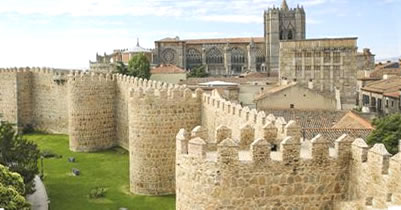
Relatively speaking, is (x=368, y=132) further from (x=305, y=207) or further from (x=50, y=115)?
(x=50, y=115)

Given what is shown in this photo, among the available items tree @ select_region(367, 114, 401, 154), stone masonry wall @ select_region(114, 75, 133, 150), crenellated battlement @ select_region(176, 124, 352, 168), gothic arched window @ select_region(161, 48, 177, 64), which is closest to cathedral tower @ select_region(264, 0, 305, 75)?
gothic arched window @ select_region(161, 48, 177, 64)

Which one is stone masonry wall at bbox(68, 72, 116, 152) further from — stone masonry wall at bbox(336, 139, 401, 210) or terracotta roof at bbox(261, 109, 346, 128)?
stone masonry wall at bbox(336, 139, 401, 210)

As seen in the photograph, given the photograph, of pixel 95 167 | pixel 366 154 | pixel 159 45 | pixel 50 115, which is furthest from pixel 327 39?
pixel 159 45

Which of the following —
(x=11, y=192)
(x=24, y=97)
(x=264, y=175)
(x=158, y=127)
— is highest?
(x=264, y=175)

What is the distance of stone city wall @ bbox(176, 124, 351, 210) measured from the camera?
27.8 feet

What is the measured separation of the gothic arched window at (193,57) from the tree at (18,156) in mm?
86664

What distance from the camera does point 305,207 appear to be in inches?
346

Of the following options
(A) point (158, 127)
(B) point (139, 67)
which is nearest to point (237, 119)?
(A) point (158, 127)

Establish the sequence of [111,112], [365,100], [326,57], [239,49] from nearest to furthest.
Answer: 1. [111,112]
2. [365,100]
3. [326,57]
4. [239,49]

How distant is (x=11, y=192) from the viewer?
43.9 feet

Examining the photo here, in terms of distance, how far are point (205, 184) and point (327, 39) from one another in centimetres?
4201

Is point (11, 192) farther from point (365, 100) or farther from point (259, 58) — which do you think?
point (259, 58)

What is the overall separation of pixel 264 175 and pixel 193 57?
322 ft

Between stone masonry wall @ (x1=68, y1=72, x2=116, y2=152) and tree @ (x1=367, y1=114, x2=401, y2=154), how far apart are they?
45.7ft
